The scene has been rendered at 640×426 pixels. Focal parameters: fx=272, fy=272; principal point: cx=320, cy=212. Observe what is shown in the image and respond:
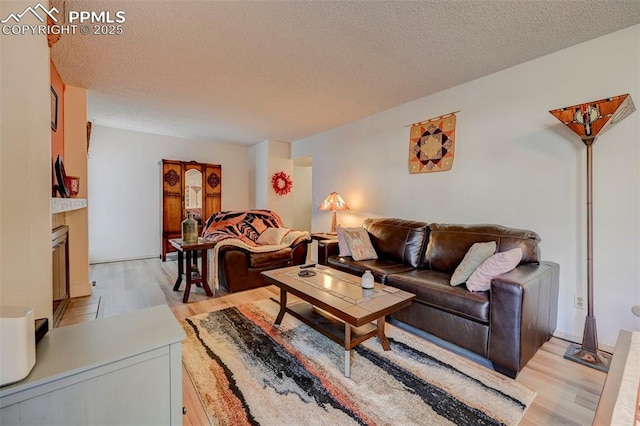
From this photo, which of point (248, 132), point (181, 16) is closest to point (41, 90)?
point (181, 16)

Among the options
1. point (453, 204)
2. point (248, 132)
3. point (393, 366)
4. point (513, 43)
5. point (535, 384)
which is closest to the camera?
point (535, 384)

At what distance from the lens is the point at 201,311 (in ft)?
8.86

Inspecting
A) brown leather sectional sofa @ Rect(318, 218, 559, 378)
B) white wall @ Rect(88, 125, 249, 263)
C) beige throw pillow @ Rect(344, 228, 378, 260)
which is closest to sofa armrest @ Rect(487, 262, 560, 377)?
brown leather sectional sofa @ Rect(318, 218, 559, 378)

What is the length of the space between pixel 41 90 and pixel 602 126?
3201mm

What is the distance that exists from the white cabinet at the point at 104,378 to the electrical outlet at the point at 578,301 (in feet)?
9.40

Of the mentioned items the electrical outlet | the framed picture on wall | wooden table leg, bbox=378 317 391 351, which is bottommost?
wooden table leg, bbox=378 317 391 351

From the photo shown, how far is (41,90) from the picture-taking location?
117 cm

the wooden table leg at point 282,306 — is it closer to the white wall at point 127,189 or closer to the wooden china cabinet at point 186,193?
the wooden china cabinet at point 186,193

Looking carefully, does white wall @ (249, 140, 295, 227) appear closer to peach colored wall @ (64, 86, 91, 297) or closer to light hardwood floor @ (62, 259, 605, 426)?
light hardwood floor @ (62, 259, 605, 426)

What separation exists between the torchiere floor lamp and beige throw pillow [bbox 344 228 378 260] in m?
1.72

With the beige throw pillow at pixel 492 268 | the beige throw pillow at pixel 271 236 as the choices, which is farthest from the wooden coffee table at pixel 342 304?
the beige throw pillow at pixel 271 236

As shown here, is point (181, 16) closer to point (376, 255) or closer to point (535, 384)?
point (376, 255)

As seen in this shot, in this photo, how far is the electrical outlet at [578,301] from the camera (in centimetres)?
219

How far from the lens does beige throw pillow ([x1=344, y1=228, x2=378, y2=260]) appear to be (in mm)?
2967
